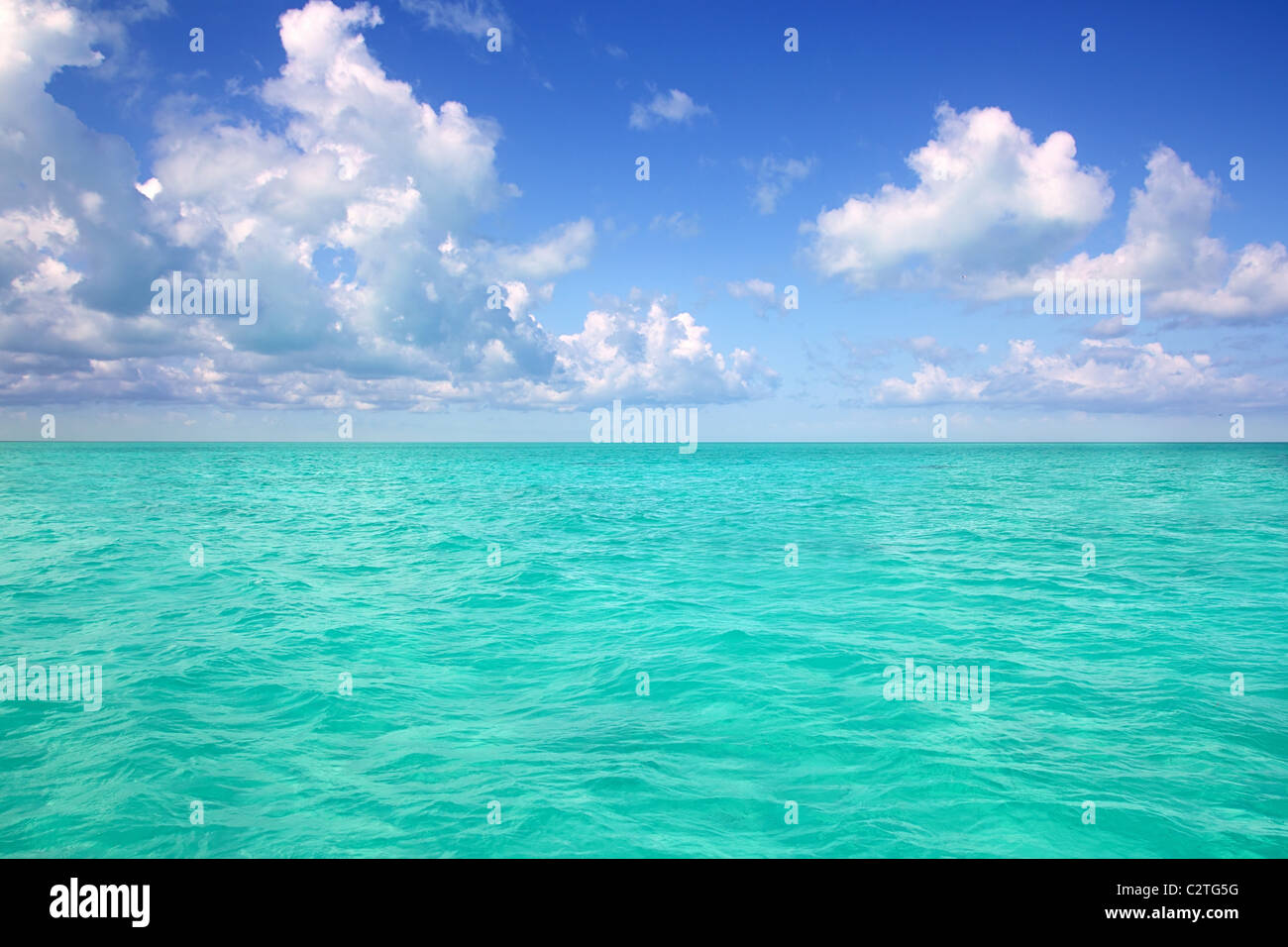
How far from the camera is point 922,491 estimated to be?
59.1m

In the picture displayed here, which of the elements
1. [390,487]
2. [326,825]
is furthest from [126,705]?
[390,487]

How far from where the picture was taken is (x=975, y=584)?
20859 millimetres

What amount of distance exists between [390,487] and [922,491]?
53967 mm

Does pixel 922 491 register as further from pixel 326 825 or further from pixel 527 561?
pixel 326 825

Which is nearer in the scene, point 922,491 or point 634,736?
point 634,736

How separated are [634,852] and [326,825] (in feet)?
12.7

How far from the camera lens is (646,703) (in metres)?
11.8

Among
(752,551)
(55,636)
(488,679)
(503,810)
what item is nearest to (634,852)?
(503,810)

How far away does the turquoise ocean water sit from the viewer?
7.88 m

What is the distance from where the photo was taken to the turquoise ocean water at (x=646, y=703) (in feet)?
25.8

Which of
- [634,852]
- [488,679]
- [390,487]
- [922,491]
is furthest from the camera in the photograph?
[390,487]
